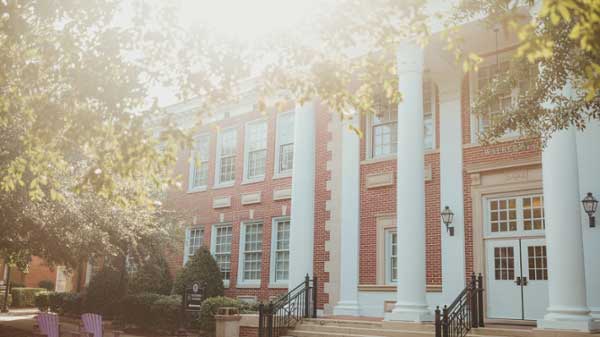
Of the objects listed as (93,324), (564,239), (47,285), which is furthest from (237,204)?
(47,285)

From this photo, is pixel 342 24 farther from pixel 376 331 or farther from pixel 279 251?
pixel 279 251

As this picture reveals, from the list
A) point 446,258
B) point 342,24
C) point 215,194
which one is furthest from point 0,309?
point 342,24

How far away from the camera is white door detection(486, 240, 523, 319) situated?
15.6 m

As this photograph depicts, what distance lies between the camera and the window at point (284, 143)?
22.7 metres

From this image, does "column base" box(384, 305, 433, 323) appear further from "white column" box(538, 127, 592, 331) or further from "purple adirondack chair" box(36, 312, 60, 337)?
"purple adirondack chair" box(36, 312, 60, 337)

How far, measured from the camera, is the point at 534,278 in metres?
15.3

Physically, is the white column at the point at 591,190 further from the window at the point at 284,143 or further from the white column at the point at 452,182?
the window at the point at 284,143

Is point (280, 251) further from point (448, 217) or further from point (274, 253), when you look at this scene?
point (448, 217)

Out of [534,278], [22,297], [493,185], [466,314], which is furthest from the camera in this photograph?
[22,297]

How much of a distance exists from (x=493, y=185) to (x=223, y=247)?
11495 millimetres

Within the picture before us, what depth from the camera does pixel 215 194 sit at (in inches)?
984

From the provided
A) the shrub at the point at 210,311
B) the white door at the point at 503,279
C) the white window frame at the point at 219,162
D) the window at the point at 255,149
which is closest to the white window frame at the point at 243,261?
the window at the point at 255,149

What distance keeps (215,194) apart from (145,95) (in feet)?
54.6

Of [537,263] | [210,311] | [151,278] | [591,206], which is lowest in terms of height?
[210,311]
